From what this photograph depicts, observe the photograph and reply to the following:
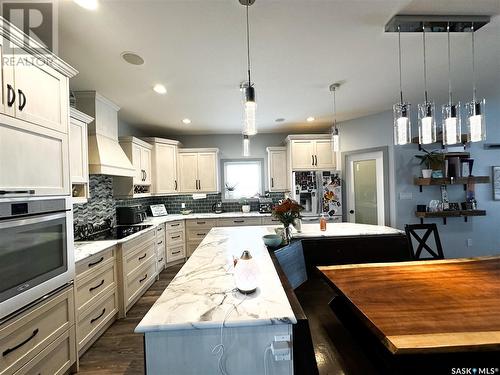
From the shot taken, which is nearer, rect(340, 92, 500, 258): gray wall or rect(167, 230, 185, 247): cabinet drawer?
rect(340, 92, 500, 258): gray wall

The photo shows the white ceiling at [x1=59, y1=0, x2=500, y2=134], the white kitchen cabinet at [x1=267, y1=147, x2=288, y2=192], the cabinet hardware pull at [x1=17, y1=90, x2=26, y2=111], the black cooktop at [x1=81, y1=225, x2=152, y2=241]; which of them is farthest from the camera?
the white kitchen cabinet at [x1=267, y1=147, x2=288, y2=192]

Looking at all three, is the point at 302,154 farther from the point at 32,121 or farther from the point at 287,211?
the point at 32,121

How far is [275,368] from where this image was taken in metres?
0.94

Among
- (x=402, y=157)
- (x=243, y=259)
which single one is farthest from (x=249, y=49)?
(x=402, y=157)

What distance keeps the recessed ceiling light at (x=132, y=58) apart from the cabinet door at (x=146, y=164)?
196 cm

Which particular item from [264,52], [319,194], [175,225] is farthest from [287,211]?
[175,225]

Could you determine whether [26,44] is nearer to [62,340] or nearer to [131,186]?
[62,340]

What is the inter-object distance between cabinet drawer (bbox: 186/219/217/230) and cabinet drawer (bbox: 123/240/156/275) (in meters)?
0.94

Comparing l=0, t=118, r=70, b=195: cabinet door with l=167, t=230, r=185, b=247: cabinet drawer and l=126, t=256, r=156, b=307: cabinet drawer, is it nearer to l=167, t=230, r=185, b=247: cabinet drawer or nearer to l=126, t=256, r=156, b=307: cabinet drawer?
l=126, t=256, r=156, b=307: cabinet drawer

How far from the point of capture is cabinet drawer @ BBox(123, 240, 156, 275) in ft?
8.65

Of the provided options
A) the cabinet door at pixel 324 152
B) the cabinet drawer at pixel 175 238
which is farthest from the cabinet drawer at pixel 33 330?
the cabinet door at pixel 324 152

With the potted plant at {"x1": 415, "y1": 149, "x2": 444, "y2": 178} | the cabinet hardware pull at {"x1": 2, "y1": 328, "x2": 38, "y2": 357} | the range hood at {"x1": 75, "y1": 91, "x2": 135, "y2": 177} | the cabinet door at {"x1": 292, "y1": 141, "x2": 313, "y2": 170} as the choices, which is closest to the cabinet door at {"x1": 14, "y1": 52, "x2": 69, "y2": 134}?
the range hood at {"x1": 75, "y1": 91, "x2": 135, "y2": 177}

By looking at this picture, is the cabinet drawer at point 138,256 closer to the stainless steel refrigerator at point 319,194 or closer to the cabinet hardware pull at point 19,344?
the cabinet hardware pull at point 19,344

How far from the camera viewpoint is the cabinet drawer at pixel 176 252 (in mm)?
4098
